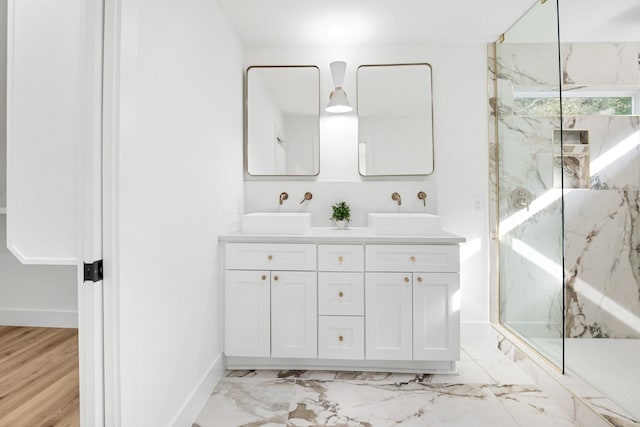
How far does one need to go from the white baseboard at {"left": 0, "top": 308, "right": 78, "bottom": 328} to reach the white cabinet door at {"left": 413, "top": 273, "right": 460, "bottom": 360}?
8.09 feet

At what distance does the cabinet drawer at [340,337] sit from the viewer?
7.95 ft

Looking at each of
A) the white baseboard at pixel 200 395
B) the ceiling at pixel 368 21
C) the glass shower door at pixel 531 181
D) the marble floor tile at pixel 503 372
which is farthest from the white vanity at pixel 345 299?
the ceiling at pixel 368 21

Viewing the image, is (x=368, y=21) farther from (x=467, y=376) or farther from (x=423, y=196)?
(x=467, y=376)

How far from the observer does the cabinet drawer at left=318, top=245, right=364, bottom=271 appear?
2.43 meters

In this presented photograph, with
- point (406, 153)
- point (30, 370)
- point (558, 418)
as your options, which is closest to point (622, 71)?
point (406, 153)

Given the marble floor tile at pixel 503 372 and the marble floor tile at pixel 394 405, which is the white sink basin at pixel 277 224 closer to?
the marble floor tile at pixel 394 405

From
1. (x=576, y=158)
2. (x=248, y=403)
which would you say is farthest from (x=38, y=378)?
(x=576, y=158)

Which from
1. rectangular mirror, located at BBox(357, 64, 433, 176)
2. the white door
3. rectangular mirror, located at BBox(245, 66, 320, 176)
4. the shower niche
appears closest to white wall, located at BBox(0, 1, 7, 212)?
the white door

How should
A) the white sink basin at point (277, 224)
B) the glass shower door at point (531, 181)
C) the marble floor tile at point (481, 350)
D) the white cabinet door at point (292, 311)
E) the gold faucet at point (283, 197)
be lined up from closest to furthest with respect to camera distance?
the glass shower door at point (531, 181) < the white cabinet door at point (292, 311) < the white sink basin at point (277, 224) < the marble floor tile at point (481, 350) < the gold faucet at point (283, 197)

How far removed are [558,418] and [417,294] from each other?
0.94 m

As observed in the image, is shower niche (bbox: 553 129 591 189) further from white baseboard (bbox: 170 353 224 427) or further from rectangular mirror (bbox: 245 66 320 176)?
white baseboard (bbox: 170 353 224 427)

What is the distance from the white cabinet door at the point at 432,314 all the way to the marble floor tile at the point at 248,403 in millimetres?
863

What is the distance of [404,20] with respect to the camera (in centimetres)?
266

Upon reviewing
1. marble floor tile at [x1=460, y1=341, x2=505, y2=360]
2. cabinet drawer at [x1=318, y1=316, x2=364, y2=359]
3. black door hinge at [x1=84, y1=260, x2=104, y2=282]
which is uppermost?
black door hinge at [x1=84, y1=260, x2=104, y2=282]
